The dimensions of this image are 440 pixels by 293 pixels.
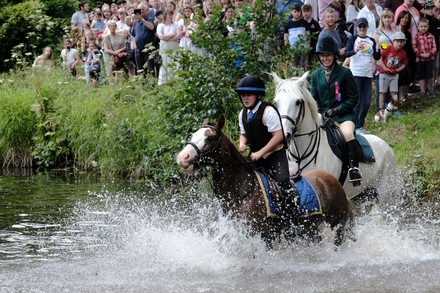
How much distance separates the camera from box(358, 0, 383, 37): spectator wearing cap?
62.5 ft

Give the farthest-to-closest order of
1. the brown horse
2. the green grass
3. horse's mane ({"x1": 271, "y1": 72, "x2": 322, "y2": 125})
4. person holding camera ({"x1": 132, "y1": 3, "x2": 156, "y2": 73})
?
person holding camera ({"x1": 132, "y1": 3, "x2": 156, "y2": 73}) < the green grass < horse's mane ({"x1": 271, "y1": 72, "x2": 322, "y2": 125}) < the brown horse

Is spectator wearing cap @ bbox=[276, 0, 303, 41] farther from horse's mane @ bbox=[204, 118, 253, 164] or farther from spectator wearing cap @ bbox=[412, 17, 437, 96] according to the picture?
horse's mane @ bbox=[204, 118, 253, 164]

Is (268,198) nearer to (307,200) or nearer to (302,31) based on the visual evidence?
(307,200)

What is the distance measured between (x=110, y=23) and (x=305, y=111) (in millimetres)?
13102

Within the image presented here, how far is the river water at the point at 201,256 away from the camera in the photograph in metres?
10.0

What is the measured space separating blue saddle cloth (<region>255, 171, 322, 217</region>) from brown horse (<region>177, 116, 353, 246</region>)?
0.05m

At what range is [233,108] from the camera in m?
17.4

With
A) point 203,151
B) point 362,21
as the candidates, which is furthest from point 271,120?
point 362,21

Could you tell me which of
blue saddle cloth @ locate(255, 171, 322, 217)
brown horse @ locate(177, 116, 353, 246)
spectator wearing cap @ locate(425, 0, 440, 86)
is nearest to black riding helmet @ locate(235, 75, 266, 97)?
brown horse @ locate(177, 116, 353, 246)

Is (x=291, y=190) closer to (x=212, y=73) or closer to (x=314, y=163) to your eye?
(x=314, y=163)

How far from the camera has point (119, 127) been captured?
19641 mm

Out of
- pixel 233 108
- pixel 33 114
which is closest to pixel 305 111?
pixel 233 108

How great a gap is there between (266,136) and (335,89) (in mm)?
2450

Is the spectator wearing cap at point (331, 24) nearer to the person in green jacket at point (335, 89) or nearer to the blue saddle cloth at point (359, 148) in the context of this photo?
the person in green jacket at point (335, 89)
